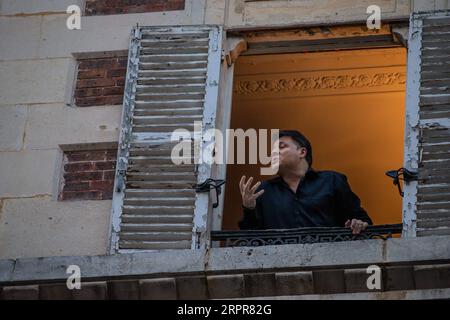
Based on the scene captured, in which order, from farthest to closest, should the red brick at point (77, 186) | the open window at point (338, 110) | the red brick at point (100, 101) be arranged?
the open window at point (338, 110) < the red brick at point (100, 101) < the red brick at point (77, 186)

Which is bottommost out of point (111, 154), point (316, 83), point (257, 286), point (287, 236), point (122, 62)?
point (257, 286)

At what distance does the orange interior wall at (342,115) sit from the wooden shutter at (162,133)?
1.68 metres

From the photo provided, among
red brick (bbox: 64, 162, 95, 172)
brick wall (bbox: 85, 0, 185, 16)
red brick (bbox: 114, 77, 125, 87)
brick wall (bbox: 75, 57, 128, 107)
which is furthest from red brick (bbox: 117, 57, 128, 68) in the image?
red brick (bbox: 64, 162, 95, 172)

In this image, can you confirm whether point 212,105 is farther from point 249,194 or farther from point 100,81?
point 100,81

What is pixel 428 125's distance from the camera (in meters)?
11.1

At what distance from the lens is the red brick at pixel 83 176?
11492 millimetres

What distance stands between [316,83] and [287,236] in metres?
3.17

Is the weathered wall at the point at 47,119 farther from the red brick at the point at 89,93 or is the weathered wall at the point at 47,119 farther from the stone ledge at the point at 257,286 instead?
the stone ledge at the point at 257,286

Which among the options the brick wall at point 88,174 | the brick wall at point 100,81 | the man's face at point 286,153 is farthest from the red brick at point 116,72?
the man's face at point 286,153

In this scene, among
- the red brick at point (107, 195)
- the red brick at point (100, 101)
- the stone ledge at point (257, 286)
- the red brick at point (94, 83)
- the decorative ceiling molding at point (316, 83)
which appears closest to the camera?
the stone ledge at point (257, 286)

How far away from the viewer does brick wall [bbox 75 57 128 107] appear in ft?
38.8

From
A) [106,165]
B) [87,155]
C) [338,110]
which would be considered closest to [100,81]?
[87,155]

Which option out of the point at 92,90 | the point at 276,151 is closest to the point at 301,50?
the point at 276,151
